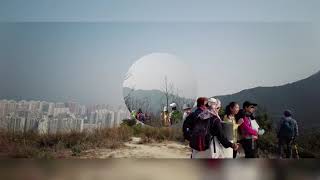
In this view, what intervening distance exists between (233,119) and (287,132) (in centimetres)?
70

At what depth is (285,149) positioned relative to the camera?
466 centimetres

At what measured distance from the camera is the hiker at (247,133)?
4555mm

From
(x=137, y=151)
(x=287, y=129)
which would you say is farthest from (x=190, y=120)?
(x=287, y=129)

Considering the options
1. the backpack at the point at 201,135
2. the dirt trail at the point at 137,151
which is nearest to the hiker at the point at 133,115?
the dirt trail at the point at 137,151

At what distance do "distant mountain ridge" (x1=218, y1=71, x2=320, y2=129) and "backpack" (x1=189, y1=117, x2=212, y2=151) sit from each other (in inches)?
15.4

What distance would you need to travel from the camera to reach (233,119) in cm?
457

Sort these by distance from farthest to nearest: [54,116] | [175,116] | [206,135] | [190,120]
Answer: [54,116]
[175,116]
[190,120]
[206,135]

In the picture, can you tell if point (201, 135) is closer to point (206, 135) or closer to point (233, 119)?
point (206, 135)

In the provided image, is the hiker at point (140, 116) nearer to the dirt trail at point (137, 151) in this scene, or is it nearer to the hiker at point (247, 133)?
the dirt trail at point (137, 151)

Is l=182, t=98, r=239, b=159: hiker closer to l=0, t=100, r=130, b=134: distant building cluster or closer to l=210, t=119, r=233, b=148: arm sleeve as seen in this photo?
l=210, t=119, r=233, b=148: arm sleeve

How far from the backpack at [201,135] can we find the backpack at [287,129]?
937mm

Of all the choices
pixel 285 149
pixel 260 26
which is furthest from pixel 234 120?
pixel 260 26

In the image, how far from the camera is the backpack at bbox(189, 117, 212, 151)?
14.5 ft

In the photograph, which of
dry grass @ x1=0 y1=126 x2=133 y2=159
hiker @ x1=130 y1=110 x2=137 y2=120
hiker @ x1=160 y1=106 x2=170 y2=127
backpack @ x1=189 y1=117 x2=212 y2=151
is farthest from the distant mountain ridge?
dry grass @ x1=0 y1=126 x2=133 y2=159
